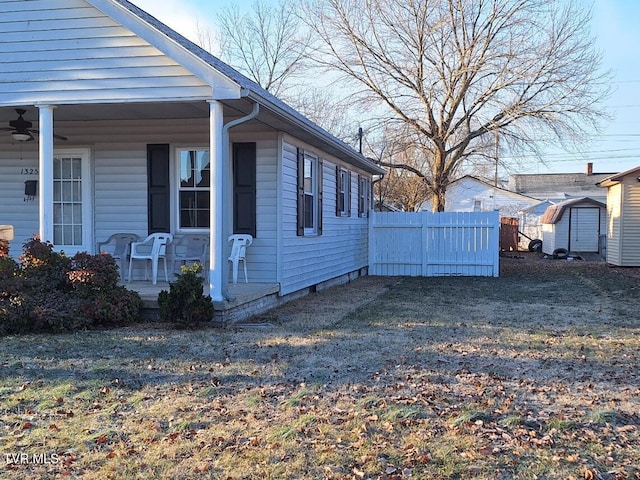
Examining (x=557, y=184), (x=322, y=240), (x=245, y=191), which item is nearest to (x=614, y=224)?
(x=322, y=240)

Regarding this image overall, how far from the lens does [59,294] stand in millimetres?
6941

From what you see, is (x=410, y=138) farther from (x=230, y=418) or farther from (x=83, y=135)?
(x=230, y=418)

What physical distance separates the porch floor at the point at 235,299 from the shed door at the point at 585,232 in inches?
834

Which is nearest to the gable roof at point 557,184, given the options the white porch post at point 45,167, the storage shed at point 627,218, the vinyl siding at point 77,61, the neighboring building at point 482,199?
the neighboring building at point 482,199

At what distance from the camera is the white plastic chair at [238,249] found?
8.76 m

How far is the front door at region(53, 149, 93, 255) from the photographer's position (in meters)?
9.55

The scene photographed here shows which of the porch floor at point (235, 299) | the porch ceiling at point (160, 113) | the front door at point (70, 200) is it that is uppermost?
the porch ceiling at point (160, 113)

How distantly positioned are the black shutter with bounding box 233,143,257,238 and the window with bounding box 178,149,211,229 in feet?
1.61

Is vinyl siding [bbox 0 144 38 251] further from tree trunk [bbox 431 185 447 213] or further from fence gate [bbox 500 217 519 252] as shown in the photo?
fence gate [bbox 500 217 519 252]

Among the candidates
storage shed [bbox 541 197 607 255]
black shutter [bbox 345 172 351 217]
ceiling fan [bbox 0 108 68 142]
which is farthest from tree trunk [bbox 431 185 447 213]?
ceiling fan [bbox 0 108 68 142]

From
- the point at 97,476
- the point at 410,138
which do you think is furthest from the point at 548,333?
the point at 410,138

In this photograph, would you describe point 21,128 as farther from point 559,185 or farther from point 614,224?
point 559,185

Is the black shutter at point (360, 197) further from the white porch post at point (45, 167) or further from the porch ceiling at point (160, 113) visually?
the white porch post at point (45, 167)

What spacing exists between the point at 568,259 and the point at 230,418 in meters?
21.3
